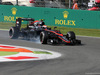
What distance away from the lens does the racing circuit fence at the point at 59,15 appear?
21844mm

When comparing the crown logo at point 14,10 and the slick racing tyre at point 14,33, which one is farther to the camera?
the crown logo at point 14,10

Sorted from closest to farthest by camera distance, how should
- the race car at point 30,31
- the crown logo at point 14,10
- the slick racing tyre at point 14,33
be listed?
1. the race car at point 30,31
2. the slick racing tyre at point 14,33
3. the crown logo at point 14,10

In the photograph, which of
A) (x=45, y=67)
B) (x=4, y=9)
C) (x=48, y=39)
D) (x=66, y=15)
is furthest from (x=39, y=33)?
(x=4, y=9)

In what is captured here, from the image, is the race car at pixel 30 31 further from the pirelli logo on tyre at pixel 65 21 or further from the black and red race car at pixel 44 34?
the pirelli logo on tyre at pixel 65 21

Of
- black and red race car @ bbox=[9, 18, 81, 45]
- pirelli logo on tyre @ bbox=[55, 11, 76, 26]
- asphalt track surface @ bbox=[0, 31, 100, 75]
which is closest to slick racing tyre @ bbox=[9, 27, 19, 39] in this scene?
black and red race car @ bbox=[9, 18, 81, 45]

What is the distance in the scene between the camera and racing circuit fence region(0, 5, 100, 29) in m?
21.8

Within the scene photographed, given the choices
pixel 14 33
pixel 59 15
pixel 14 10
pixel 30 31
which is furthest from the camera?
pixel 14 10

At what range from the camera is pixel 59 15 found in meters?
23.3

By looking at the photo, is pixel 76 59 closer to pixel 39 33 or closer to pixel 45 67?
pixel 45 67

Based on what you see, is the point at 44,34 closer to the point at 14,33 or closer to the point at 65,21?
the point at 14,33

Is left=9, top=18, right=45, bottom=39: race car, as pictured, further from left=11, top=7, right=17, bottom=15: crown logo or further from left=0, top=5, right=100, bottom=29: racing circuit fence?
left=11, top=7, right=17, bottom=15: crown logo

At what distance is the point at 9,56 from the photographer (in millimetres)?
9867

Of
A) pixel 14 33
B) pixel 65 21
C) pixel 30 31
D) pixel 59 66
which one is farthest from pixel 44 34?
pixel 65 21

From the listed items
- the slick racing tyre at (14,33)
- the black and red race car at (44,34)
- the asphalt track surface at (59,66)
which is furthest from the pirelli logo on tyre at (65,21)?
the asphalt track surface at (59,66)
